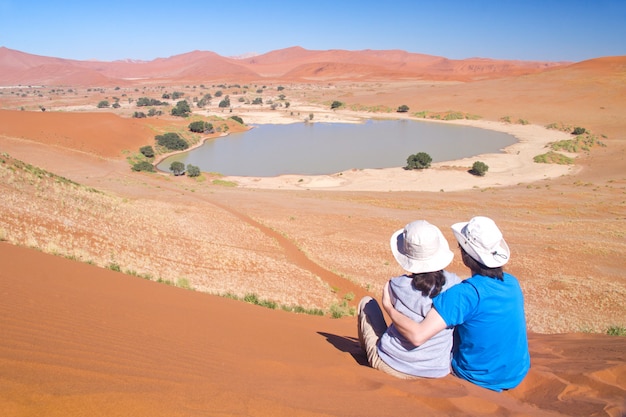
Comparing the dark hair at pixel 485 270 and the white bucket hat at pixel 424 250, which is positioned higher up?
the white bucket hat at pixel 424 250

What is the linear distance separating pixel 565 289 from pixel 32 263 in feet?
42.5

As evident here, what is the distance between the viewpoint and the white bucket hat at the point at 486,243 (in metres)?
3.55

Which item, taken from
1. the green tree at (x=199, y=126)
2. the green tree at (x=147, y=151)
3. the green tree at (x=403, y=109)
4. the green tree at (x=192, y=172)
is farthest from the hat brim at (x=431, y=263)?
the green tree at (x=403, y=109)

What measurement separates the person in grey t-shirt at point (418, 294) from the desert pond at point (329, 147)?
34.0 metres

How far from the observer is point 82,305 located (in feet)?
17.3

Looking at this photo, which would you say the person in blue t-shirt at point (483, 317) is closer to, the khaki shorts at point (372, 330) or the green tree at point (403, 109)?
the khaki shorts at point (372, 330)

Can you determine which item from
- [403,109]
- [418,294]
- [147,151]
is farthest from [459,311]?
[403,109]

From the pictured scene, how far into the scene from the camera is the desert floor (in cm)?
320

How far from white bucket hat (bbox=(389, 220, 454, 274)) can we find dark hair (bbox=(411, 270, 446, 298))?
2.0 inches

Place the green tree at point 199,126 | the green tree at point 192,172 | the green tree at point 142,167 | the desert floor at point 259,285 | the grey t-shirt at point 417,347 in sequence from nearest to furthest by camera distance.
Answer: the desert floor at point 259,285
the grey t-shirt at point 417,347
the green tree at point 192,172
the green tree at point 142,167
the green tree at point 199,126

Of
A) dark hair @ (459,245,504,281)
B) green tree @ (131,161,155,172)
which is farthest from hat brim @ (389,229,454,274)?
green tree @ (131,161,155,172)

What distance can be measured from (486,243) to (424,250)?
0.50 metres

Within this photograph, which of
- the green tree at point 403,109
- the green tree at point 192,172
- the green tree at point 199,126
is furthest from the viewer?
the green tree at point 403,109

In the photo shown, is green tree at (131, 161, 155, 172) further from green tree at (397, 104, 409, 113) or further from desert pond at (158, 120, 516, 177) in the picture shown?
green tree at (397, 104, 409, 113)
